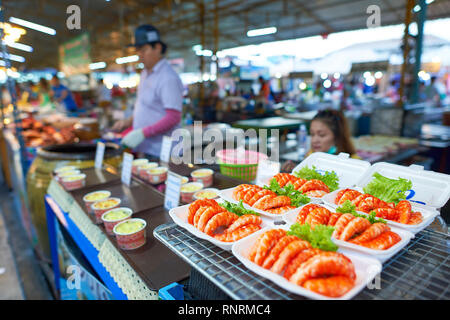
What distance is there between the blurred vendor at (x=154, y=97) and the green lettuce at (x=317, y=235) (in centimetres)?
230

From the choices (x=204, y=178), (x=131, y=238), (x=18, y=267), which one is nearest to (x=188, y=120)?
(x=18, y=267)

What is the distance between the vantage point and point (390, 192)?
1.24 metres

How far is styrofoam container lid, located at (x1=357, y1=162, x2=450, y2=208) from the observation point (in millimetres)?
1212

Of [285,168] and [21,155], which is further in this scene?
[21,155]

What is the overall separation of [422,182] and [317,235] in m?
0.76

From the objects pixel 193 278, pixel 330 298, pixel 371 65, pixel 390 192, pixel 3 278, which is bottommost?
pixel 3 278

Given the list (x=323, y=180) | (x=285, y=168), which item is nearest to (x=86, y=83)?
(x=285, y=168)

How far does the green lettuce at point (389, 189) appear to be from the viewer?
48.0 inches

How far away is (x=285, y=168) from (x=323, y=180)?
869 millimetres

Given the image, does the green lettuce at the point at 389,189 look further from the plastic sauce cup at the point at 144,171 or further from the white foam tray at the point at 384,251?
the plastic sauce cup at the point at 144,171

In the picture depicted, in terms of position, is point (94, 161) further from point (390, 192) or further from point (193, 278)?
point (390, 192)

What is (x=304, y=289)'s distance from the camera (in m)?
0.74

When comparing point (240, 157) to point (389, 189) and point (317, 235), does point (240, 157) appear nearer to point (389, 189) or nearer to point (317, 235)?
point (389, 189)

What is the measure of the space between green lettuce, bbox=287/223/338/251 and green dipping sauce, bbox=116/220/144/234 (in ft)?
2.76
